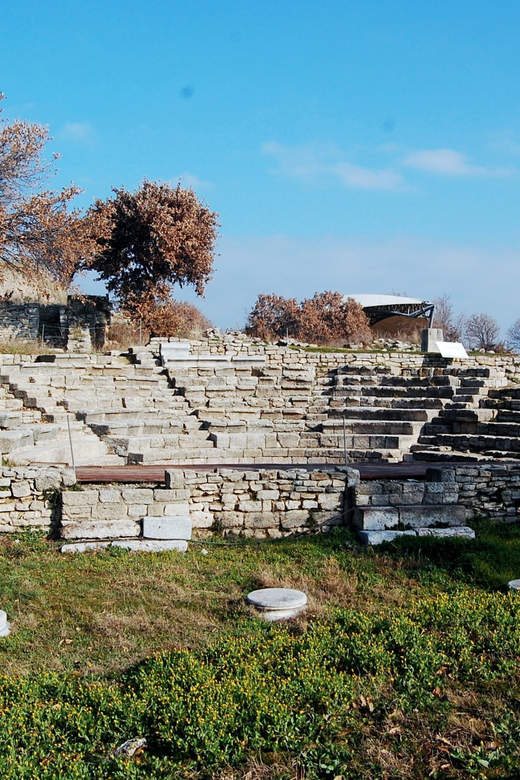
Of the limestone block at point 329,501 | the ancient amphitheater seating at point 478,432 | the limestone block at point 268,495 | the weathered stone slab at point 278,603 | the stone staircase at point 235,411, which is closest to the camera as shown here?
the weathered stone slab at point 278,603

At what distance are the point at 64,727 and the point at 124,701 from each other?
369 millimetres

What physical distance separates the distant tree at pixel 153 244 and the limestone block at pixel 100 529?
16562mm

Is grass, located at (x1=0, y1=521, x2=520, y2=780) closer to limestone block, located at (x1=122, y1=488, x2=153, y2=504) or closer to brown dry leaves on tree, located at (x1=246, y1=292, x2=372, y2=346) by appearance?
limestone block, located at (x1=122, y1=488, x2=153, y2=504)

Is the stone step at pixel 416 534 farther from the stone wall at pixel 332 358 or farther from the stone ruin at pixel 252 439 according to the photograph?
the stone wall at pixel 332 358

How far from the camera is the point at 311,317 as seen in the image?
36.8 m

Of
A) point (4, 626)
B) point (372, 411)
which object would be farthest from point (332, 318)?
point (4, 626)

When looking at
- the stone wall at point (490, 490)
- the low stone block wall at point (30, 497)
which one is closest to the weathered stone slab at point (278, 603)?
the low stone block wall at point (30, 497)

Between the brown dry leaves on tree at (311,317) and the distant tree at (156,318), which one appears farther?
the brown dry leaves on tree at (311,317)

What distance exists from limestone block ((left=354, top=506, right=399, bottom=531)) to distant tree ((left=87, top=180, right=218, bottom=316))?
1681 centimetres

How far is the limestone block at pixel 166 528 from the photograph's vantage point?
26.5 ft

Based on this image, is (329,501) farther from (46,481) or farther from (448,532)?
(46,481)

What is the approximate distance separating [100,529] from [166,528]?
0.75 m

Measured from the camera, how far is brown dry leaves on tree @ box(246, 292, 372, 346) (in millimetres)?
36156

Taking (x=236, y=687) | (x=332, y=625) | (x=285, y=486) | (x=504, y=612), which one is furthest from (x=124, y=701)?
Answer: (x=285, y=486)
